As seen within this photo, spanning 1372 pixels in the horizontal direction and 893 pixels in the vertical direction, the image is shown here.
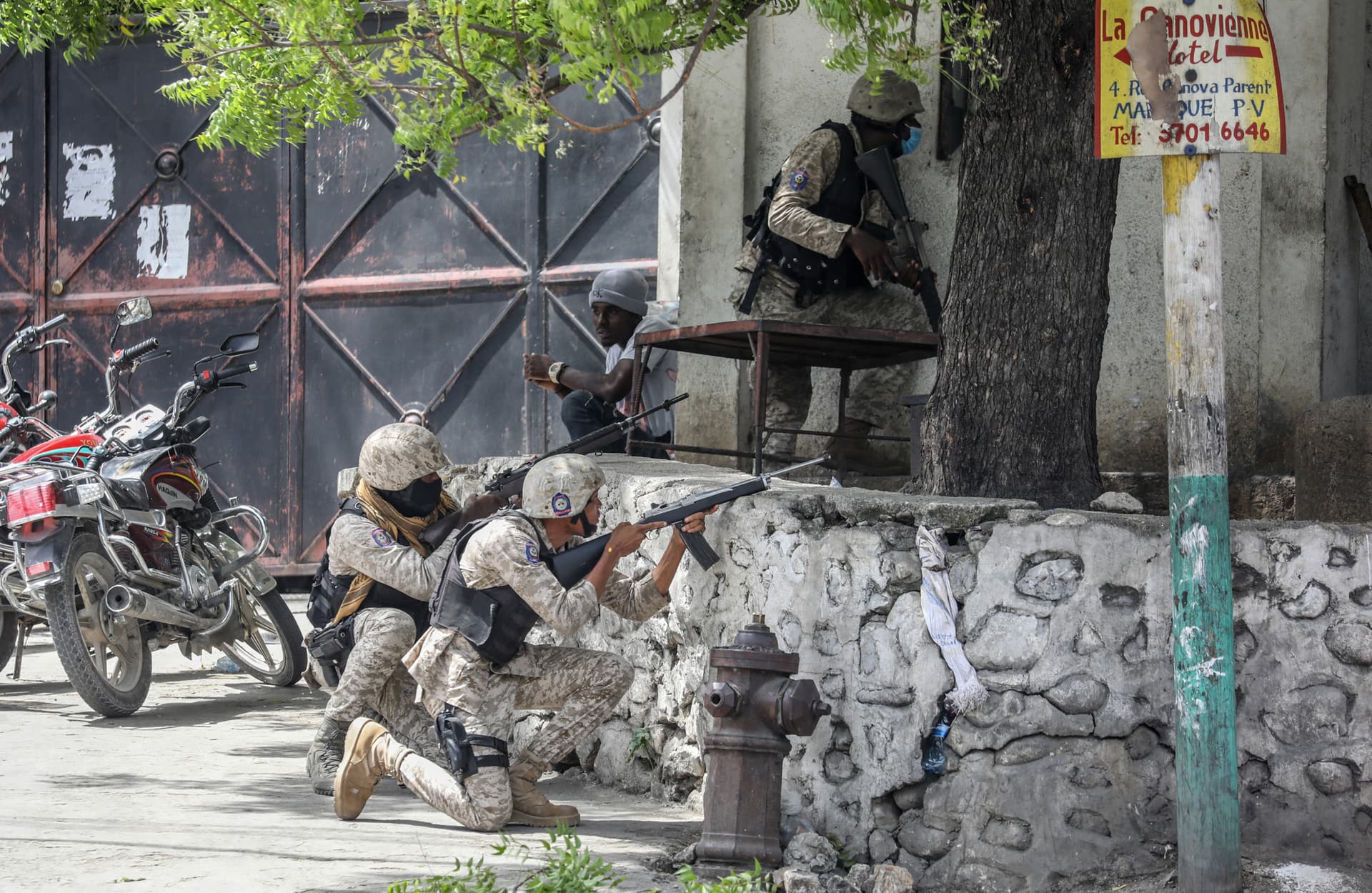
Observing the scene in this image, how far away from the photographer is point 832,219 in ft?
20.2

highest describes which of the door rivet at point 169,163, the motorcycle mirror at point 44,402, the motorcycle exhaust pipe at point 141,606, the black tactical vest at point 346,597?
the door rivet at point 169,163

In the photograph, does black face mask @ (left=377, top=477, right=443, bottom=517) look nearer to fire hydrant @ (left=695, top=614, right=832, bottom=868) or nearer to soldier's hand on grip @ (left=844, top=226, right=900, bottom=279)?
fire hydrant @ (left=695, top=614, right=832, bottom=868)

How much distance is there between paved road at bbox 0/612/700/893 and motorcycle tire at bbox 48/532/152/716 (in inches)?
5.2

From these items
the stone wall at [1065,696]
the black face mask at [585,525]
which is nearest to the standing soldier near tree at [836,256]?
the black face mask at [585,525]

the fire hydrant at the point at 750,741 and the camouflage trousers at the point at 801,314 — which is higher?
the camouflage trousers at the point at 801,314

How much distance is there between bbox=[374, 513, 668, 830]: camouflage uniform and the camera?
4.45 metres

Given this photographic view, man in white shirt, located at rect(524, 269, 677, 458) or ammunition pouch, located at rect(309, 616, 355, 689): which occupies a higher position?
man in white shirt, located at rect(524, 269, 677, 458)

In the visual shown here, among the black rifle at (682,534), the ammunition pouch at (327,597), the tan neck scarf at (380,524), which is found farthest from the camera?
the ammunition pouch at (327,597)

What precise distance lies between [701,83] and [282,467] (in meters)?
4.21

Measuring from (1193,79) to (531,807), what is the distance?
286 centimetres

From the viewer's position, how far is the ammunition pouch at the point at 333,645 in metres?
5.31

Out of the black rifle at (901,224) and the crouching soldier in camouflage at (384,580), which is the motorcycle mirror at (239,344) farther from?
the black rifle at (901,224)

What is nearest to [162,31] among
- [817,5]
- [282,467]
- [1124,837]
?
[282,467]

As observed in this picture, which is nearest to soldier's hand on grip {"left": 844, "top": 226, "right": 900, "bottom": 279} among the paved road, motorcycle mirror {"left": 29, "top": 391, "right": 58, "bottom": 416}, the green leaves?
the green leaves
